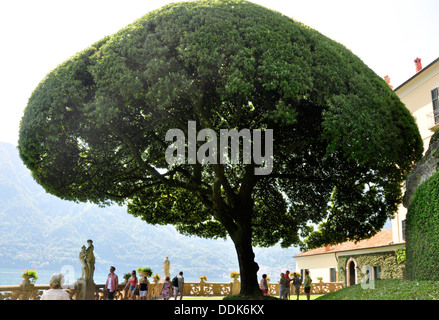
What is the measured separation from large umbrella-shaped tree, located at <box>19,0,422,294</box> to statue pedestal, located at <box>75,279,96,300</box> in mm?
4006

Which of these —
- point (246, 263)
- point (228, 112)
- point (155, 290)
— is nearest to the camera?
point (246, 263)

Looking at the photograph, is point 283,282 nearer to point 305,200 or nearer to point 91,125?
point 305,200

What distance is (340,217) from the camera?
20.2 metres

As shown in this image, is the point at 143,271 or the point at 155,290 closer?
the point at 143,271

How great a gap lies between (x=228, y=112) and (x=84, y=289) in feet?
34.8

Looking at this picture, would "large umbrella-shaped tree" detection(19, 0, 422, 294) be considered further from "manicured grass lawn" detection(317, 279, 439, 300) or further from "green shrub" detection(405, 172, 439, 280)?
"manicured grass lawn" detection(317, 279, 439, 300)

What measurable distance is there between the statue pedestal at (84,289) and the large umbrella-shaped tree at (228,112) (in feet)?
13.1

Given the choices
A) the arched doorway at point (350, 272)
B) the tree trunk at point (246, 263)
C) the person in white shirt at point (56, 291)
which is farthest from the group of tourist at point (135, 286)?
the arched doorway at point (350, 272)

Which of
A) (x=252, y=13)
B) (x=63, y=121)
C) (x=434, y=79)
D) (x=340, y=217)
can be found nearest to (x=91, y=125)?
(x=63, y=121)

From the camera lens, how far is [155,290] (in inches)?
958

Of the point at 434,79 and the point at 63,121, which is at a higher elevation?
the point at 434,79

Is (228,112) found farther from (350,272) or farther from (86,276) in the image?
(350,272)

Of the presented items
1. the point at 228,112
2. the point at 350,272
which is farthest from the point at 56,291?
the point at 350,272
